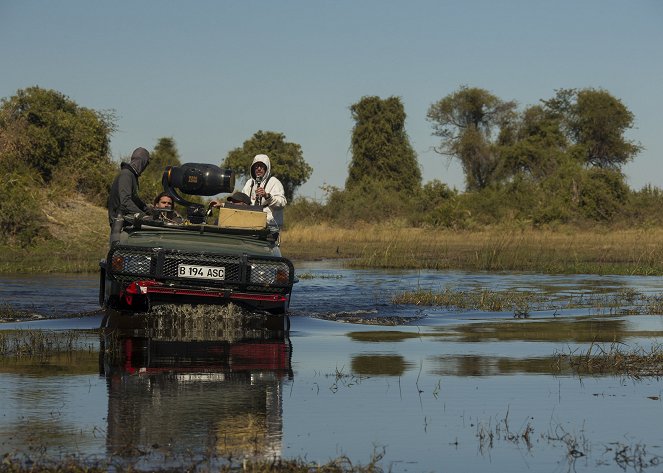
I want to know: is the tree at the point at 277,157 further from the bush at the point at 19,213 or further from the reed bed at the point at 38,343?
the reed bed at the point at 38,343

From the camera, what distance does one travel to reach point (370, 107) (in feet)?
238

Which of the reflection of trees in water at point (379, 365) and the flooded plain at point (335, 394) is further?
the reflection of trees in water at point (379, 365)

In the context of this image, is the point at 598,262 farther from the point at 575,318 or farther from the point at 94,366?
the point at 94,366

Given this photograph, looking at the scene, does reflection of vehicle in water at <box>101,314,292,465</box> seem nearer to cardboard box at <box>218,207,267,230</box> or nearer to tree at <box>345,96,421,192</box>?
cardboard box at <box>218,207,267,230</box>

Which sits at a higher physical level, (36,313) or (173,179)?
(173,179)

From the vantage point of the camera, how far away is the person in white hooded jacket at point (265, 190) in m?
13.3

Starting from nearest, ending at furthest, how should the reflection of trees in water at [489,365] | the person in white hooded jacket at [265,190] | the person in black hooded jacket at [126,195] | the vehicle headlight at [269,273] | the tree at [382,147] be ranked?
the reflection of trees in water at [489,365] < the vehicle headlight at [269,273] < the person in black hooded jacket at [126,195] < the person in white hooded jacket at [265,190] < the tree at [382,147]

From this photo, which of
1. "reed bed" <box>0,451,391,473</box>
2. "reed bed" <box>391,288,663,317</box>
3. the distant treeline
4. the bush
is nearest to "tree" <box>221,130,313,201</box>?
the distant treeline

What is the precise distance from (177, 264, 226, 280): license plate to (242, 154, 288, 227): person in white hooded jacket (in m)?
2.76

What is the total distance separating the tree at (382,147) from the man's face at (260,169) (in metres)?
56.7

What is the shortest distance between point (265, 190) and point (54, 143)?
1078 inches

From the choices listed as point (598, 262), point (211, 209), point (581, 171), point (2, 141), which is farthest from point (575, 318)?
point (581, 171)

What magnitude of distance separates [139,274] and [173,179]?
2.30 metres

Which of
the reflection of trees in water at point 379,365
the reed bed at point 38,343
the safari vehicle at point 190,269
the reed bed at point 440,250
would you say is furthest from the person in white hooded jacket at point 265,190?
the reed bed at point 440,250
